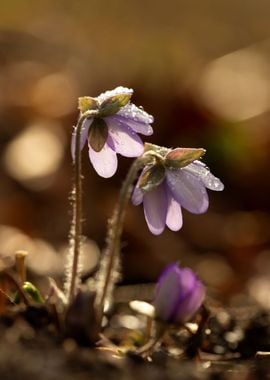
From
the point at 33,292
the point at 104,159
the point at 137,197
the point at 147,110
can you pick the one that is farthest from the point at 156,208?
the point at 147,110

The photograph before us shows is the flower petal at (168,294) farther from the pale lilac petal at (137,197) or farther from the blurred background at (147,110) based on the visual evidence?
the blurred background at (147,110)

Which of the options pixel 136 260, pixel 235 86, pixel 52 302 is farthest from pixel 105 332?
pixel 235 86

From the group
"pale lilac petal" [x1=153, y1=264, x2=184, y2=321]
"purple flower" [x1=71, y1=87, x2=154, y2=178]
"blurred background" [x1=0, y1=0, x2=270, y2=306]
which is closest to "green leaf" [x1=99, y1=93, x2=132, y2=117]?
"purple flower" [x1=71, y1=87, x2=154, y2=178]

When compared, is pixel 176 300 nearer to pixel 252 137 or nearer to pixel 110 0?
pixel 252 137

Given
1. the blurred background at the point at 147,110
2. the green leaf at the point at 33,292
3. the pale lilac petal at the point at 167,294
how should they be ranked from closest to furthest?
1. the pale lilac petal at the point at 167,294
2. the green leaf at the point at 33,292
3. the blurred background at the point at 147,110

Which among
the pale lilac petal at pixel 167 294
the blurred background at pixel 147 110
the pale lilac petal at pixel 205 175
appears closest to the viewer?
the pale lilac petal at pixel 167 294

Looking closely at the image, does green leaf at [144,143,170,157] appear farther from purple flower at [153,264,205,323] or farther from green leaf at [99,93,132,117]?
purple flower at [153,264,205,323]

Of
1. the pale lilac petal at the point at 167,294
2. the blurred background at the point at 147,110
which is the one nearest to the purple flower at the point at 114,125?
the pale lilac petal at the point at 167,294
